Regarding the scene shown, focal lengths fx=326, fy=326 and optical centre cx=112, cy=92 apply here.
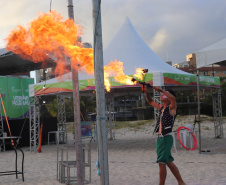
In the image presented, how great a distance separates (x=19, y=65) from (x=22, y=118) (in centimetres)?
262

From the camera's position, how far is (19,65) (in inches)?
634

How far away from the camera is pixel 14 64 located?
15969 mm

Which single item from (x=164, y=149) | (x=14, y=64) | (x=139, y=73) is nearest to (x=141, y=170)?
(x=139, y=73)

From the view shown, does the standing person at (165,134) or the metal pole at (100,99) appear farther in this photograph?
the standing person at (165,134)

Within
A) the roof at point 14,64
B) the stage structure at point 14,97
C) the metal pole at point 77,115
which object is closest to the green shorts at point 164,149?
the metal pole at point 77,115

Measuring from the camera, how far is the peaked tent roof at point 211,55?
9.30 m

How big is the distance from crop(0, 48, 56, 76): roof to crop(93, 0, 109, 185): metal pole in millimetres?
9777

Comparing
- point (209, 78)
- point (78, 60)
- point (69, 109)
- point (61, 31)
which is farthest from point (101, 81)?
point (69, 109)

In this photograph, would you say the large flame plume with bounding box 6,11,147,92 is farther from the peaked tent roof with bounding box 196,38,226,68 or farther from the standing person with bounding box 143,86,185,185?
the peaked tent roof with bounding box 196,38,226,68

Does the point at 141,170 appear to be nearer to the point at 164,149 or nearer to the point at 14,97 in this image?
the point at 164,149

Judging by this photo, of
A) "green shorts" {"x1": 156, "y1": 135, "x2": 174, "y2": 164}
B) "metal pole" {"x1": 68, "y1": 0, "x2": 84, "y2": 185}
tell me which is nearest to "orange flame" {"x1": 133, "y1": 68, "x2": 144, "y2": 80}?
"metal pole" {"x1": 68, "y1": 0, "x2": 84, "y2": 185}

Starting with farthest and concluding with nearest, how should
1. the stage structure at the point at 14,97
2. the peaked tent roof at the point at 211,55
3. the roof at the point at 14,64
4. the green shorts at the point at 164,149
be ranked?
1. the stage structure at the point at 14,97
2. the roof at the point at 14,64
3. the peaked tent roof at the point at 211,55
4. the green shorts at the point at 164,149

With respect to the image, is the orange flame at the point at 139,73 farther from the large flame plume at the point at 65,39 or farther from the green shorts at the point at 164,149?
the green shorts at the point at 164,149

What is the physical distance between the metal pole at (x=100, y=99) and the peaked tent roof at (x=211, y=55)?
5.80 meters
